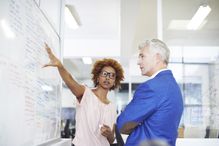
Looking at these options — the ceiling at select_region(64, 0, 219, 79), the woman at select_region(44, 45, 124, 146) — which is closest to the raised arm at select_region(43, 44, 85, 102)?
the woman at select_region(44, 45, 124, 146)

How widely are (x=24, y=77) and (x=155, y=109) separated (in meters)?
0.68

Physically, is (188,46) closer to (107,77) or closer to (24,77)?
(107,77)

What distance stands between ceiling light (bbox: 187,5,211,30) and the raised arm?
201 cm

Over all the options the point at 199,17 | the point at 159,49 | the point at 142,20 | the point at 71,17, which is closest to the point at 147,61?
the point at 159,49

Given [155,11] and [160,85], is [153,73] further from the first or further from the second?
[155,11]

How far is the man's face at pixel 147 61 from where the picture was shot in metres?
1.62

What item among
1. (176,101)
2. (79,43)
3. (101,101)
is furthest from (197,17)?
(79,43)

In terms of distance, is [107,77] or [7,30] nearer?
[7,30]

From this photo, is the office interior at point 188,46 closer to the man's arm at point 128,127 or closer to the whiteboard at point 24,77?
the whiteboard at point 24,77

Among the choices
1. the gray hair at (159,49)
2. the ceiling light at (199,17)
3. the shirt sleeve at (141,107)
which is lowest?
the shirt sleeve at (141,107)

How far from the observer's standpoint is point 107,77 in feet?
7.20

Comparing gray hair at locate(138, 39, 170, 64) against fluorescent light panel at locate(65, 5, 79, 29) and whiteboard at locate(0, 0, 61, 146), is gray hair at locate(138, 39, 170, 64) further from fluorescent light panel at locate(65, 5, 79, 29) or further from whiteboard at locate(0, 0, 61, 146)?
fluorescent light panel at locate(65, 5, 79, 29)

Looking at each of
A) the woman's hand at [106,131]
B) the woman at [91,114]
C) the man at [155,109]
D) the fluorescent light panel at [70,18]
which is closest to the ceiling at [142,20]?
the fluorescent light panel at [70,18]

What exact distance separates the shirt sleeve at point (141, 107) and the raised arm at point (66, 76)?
58cm
